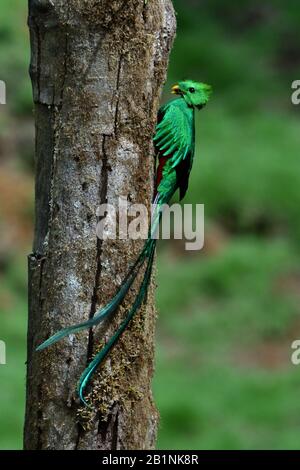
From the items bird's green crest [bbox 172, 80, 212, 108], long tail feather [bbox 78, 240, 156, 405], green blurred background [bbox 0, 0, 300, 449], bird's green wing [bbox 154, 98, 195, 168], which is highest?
green blurred background [bbox 0, 0, 300, 449]

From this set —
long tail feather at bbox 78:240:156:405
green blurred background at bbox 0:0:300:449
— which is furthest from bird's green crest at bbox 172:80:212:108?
green blurred background at bbox 0:0:300:449

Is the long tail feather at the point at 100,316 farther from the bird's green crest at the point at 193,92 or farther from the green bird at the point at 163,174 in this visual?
the bird's green crest at the point at 193,92

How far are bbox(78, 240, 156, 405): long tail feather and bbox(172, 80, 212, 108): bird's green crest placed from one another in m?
0.53

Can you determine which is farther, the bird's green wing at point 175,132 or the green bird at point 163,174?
the bird's green wing at point 175,132

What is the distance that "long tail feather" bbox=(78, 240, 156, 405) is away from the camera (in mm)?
2861

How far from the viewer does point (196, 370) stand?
6.62 m

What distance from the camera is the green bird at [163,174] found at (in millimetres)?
2865

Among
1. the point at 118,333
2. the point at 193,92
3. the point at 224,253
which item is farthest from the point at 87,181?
the point at 224,253

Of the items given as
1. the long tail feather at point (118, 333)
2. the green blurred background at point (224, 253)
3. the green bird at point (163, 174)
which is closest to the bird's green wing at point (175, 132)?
the green bird at point (163, 174)

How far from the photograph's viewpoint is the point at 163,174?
10.1ft

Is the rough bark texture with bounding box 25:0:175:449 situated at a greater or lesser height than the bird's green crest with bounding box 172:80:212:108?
lesser

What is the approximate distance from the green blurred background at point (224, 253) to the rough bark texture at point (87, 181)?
2.88m

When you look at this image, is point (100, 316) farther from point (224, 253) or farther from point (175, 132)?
point (224, 253)

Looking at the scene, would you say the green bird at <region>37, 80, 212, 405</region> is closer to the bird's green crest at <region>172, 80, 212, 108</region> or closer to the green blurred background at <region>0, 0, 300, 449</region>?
the bird's green crest at <region>172, 80, 212, 108</region>
